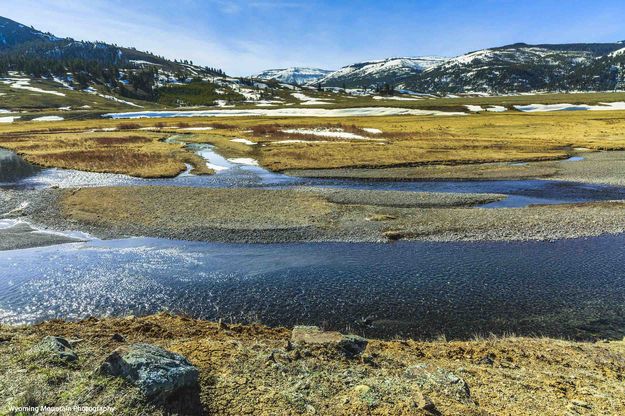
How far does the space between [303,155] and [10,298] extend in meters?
44.3

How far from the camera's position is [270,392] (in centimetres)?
893

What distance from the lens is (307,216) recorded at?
97.5 feet

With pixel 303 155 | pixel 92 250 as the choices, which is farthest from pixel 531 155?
pixel 92 250

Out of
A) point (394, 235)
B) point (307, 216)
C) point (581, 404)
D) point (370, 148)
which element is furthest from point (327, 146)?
point (581, 404)

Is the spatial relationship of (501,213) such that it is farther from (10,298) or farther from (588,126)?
(588,126)

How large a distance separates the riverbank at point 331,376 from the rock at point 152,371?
0.57 feet

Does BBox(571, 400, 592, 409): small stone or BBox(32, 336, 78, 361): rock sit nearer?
BBox(571, 400, 592, 409): small stone

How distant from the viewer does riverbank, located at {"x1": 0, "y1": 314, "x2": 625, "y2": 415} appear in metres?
8.27

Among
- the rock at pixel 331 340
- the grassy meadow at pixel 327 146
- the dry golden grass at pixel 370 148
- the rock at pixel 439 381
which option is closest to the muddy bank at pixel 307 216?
the rock at pixel 331 340

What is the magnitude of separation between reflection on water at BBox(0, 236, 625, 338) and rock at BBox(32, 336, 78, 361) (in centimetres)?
641

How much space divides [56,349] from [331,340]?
24.3ft

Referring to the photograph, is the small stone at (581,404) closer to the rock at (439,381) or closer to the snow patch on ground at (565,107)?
the rock at (439,381)

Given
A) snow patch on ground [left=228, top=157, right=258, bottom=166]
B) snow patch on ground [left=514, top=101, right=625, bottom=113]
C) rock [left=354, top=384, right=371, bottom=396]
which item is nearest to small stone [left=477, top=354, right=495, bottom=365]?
rock [left=354, top=384, right=371, bottom=396]

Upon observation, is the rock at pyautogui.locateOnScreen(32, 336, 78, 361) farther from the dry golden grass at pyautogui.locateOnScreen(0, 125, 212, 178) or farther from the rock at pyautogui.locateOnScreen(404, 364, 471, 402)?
the dry golden grass at pyautogui.locateOnScreen(0, 125, 212, 178)
